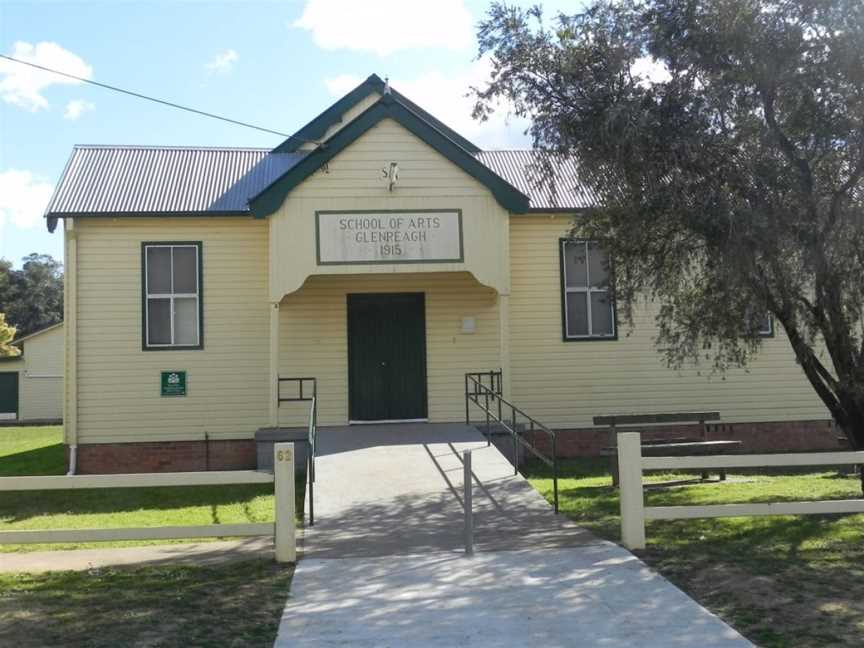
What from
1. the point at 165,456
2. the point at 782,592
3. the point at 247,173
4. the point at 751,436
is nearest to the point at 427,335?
the point at 247,173

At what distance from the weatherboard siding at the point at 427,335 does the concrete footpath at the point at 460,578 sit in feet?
13.0

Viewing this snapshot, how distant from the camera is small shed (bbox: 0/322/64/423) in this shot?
36500 millimetres

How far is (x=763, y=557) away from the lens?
7.75 meters

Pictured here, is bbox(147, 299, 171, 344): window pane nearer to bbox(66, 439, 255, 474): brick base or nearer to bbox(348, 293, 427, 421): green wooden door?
bbox(66, 439, 255, 474): brick base

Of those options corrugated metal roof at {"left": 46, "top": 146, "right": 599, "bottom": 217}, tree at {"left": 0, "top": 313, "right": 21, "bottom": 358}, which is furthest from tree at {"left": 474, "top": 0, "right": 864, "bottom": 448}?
tree at {"left": 0, "top": 313, "right": 21, "bottom": 358}

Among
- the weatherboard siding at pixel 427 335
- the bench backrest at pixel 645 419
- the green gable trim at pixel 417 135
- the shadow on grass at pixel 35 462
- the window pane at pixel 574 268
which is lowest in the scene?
the shadow on grass at pixel 35 462

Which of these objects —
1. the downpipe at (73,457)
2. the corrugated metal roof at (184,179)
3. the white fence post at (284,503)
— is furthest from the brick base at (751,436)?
the white fence post at (284,503)

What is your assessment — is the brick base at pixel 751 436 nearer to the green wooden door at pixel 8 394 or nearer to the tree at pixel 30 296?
the green wooden door at pixel 8 394

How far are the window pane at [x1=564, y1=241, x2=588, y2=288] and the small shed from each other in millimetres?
27248

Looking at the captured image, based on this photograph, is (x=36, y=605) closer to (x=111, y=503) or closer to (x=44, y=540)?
(x=44, y=540)

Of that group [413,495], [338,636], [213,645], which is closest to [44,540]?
[213,645]

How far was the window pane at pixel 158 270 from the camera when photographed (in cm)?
1548

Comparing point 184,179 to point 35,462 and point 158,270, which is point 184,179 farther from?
point 35,462

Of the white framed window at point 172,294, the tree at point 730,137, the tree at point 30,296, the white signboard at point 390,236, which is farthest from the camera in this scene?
the tree at point 30,296
